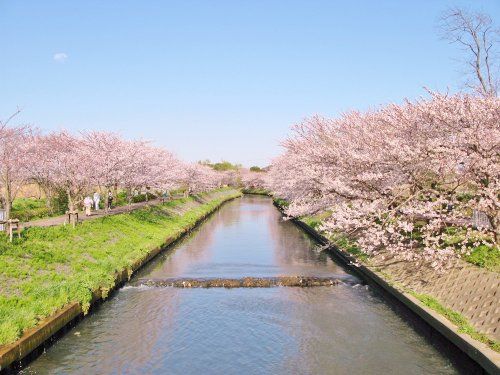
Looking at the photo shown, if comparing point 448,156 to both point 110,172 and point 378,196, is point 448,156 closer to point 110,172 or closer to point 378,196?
point 378,196

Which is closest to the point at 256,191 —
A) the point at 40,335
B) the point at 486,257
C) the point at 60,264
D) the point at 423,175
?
the point at 423,175

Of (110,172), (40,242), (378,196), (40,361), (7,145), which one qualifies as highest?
(7,145)

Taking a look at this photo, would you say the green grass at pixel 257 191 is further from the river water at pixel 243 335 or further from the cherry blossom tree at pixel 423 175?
the river water at pixel 243 335

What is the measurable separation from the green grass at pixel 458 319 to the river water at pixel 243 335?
1.17 metres

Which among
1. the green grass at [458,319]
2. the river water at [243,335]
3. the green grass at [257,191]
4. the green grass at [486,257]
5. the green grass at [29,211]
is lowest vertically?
the river water at [243,335]

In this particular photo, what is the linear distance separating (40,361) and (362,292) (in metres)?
14.2

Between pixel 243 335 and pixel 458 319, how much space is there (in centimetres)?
723

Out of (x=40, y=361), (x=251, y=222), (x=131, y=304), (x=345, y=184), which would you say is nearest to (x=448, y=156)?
(x=345, y=184)

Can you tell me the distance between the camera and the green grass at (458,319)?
43.2 ft

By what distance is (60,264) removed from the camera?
2152cm

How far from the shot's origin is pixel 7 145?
1574 inches

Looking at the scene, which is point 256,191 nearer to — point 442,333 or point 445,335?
point 442,333

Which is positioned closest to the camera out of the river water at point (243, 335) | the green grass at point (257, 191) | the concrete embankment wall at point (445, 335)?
the concrete embankment wall at point (445, 335)

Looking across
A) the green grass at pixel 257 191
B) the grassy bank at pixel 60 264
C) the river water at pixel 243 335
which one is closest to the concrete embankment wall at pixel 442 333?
the river water at pixel 243 335
